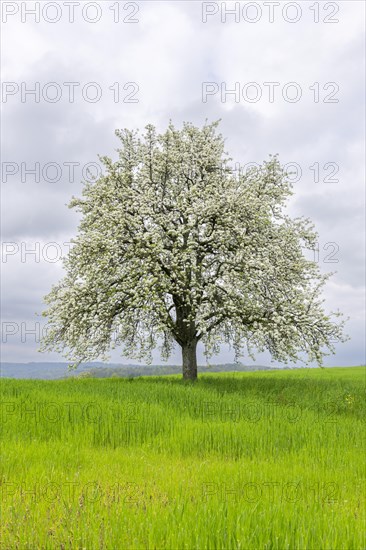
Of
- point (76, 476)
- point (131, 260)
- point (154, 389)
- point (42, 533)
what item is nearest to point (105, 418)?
point (76, 476)

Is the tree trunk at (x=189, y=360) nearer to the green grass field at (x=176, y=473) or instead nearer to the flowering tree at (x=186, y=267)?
the flowering tree at (x=186, y=267)

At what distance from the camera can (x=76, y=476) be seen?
7.23 m

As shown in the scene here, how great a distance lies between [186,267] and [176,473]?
15631 millimetres

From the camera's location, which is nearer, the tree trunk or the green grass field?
the green grass field

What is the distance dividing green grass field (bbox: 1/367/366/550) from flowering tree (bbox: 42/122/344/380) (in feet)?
19.6

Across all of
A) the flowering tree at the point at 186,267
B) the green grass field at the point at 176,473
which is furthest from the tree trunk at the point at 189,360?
the green grass field at the point at 176,473

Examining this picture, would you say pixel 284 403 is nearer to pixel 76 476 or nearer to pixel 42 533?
pixel 76 476

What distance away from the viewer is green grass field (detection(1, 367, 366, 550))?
4535 millimetres

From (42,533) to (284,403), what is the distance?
1562 centimetres

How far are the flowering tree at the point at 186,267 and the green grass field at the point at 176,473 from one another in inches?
235

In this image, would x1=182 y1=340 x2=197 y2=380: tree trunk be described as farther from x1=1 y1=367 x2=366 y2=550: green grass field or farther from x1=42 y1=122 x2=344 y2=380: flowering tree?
x1=1 y1=367 x2=366 y2=550: green grass field

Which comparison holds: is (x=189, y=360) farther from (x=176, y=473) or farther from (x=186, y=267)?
(x=176, y=473)

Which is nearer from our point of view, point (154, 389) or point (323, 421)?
point (323, 421)

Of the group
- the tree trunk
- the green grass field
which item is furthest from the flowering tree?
the green grass field
